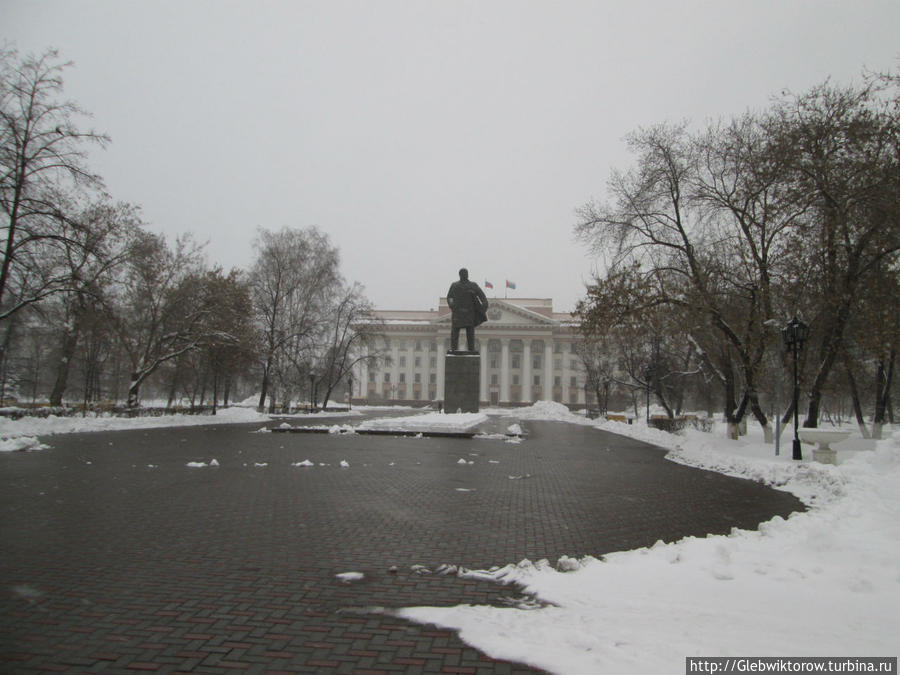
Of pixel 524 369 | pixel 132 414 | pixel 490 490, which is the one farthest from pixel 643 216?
pixel 524 369

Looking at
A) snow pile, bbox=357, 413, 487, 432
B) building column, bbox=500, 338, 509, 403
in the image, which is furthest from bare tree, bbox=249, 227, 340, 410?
building column, bbox=500, 338, 509, 403

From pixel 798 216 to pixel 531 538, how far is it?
15.5m

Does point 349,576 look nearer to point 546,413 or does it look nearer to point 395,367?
point 546,413

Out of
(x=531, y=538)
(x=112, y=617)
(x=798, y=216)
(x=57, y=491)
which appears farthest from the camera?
(x=798, y=216)

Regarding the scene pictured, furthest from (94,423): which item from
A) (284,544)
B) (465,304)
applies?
(284,544)

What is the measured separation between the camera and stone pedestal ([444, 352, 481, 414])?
92.1ft

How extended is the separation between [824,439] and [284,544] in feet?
37.8

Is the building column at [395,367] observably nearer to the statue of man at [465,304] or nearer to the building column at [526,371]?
the building column at [526,371]

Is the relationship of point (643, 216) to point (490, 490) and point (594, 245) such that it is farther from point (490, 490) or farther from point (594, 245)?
point (490, 490)

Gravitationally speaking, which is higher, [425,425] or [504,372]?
[504,372]

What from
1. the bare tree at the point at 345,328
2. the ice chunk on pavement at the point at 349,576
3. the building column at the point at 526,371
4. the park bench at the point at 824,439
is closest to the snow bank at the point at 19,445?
the ice chunk on pavement at the point at 349,576

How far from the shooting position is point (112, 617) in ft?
11.8

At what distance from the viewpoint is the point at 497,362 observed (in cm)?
9306

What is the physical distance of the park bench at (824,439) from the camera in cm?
1175
